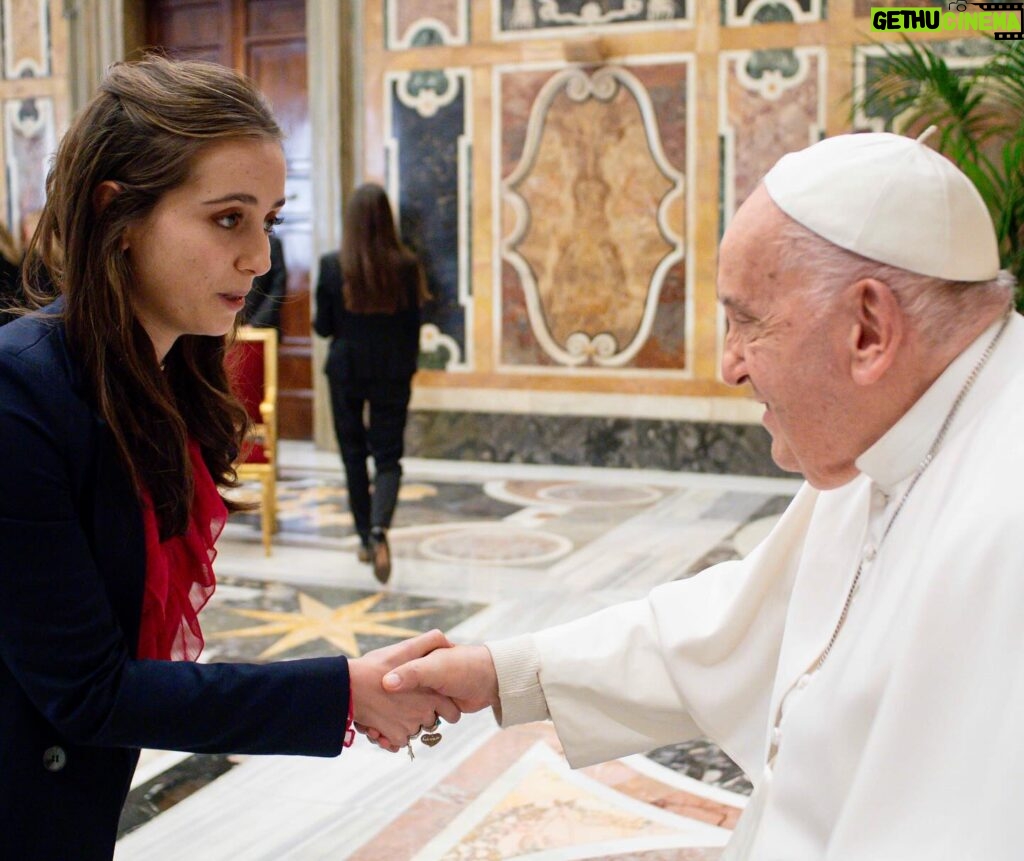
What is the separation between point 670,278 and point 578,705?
22.4 ft

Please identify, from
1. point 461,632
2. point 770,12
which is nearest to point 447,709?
point 461,632

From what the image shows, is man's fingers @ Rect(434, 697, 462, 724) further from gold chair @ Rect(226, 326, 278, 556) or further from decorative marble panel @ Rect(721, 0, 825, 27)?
decorative marble panel @ Rect(721, 0, 825, 27)

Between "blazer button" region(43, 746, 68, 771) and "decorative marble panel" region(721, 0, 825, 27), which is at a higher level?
"decorative marble panel" region(721, 0, 825, 27)

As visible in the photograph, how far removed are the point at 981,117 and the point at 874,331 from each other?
528 cm

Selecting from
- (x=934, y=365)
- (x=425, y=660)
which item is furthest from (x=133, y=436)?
(x=934, y=365)

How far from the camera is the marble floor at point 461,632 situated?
9.91 ft

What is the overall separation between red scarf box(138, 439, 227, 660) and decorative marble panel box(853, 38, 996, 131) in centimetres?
674

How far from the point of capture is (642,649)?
6.51ft

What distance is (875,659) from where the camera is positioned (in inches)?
56.7

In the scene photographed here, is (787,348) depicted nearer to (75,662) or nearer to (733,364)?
(733,364)

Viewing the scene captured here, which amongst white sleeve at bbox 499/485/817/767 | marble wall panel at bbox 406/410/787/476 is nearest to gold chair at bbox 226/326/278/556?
marble wall panel at bbox 406/410/787/476

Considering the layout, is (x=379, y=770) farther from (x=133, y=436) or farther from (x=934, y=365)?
(x=934, y=365)

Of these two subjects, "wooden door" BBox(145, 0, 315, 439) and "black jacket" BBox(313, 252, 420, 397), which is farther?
"wooden door" BBox(145, 0, 315, 439)

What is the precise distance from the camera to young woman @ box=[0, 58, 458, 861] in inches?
58.2
